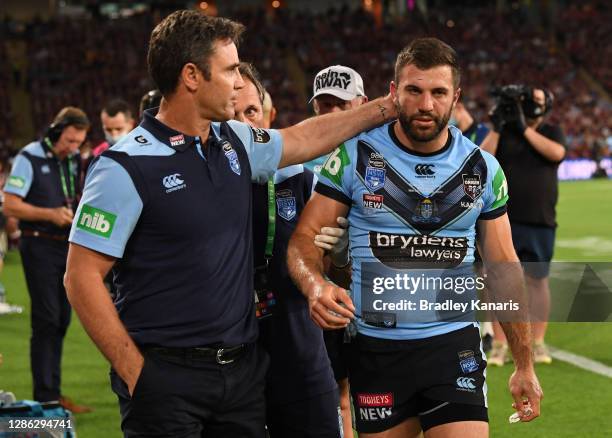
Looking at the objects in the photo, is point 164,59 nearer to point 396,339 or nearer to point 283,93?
point 396,339

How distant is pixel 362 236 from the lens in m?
3.96

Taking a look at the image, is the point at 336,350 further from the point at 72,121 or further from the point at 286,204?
the point at 72,121

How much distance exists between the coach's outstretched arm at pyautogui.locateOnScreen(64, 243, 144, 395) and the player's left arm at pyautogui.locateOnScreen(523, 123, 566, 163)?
5.48 m

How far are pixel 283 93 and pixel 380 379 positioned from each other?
35.6 m

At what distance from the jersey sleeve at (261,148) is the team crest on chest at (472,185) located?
73 centimetres

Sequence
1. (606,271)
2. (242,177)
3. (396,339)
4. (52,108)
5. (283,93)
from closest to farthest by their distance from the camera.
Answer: (242,177) < (396,339) < (606,271) < (52,108) < (283,93)

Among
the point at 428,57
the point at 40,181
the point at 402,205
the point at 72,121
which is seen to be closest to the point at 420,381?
the point at 402,205

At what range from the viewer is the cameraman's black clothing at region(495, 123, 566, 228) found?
8.29 m

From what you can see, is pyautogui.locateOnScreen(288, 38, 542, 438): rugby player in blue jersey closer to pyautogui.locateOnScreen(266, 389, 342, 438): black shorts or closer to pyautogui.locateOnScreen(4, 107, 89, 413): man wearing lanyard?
pyautogui.locateOnScreen(266, 389, 342, 438): black shorts

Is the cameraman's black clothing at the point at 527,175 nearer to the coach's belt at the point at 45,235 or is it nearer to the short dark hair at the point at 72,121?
the short dark hair at the point at 72,121

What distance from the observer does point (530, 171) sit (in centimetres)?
832

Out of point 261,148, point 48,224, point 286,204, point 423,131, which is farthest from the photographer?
point 48,224

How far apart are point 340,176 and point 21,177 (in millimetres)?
4269

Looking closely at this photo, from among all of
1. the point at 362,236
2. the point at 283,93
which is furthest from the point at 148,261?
the point at 283,93
